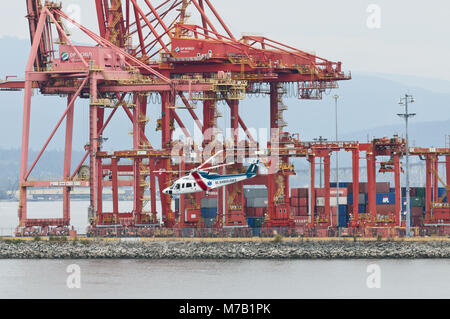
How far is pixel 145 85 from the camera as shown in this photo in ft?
282

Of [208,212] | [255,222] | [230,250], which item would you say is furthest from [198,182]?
[208,212]

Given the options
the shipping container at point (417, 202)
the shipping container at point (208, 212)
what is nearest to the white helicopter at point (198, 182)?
the shipping container at point (208, 212)

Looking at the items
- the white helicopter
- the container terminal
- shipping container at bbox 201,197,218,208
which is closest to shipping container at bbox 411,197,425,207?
the container terminal

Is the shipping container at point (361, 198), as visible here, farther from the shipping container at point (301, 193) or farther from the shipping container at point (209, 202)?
the shipping container at point (209, 202)

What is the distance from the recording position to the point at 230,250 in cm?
7594

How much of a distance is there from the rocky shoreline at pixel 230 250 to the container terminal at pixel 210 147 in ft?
12.6

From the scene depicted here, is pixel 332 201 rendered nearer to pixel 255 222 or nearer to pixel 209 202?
pixel 255 222

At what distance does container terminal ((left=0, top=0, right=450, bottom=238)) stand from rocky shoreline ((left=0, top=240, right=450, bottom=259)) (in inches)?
151

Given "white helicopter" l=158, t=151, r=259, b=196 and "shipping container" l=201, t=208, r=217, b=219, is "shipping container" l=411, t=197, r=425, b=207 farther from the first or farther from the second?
"white helicopter" l=158, t=151, r=259, b=196

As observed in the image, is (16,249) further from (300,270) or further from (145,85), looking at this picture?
(300,270)

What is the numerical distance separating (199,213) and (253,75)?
11858mm

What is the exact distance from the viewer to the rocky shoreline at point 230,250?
7469 centimetres

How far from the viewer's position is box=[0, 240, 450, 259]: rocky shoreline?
74.7 metres
